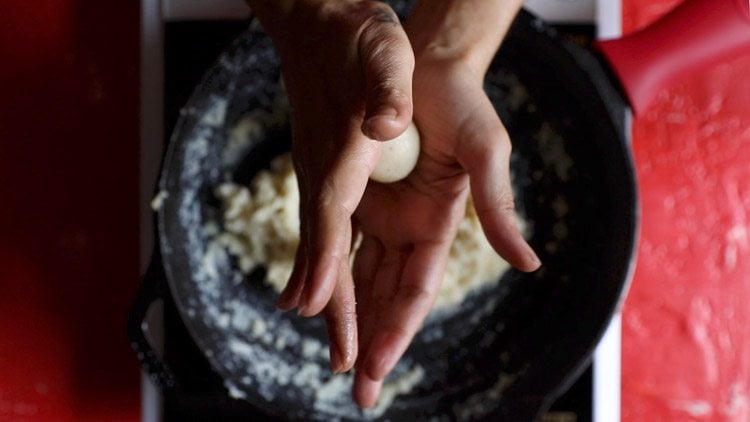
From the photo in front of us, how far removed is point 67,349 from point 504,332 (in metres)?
0.47

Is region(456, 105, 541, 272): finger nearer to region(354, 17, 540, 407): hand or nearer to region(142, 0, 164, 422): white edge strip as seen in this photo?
region(354, 17, 540, 407): hand

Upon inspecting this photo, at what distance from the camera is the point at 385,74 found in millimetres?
515

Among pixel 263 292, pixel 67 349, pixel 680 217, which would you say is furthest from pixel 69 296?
pixel 680 217

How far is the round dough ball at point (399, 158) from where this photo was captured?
71 centimetres

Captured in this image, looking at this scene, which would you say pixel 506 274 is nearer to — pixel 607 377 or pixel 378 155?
pixel 607 377

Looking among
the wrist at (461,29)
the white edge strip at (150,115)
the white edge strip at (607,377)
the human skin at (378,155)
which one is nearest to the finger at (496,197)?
the human skin at (378,155)

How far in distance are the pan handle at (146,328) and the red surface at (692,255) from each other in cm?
48

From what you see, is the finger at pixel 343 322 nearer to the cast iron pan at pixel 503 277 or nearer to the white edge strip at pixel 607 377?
the cast iron pan at pixel 503 277

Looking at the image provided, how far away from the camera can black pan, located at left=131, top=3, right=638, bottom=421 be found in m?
0.72

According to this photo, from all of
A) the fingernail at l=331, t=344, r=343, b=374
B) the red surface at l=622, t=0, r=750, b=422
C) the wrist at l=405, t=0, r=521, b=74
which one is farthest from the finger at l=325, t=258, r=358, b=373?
the red surface at l=622, t=0, r=750, b=422

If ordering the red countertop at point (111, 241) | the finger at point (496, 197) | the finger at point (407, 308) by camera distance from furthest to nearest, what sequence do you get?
the red countertop at point (111, 241) → the finger at point (407, 308) → the finger at point (496, 197)

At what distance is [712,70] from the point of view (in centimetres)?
85

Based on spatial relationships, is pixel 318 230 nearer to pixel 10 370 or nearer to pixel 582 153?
pixel 582 153

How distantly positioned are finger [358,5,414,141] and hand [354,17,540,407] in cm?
13
